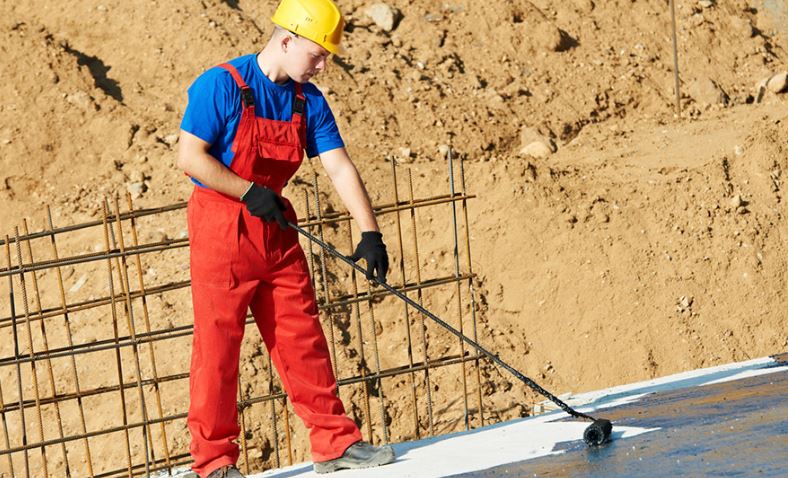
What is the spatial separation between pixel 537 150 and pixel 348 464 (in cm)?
763

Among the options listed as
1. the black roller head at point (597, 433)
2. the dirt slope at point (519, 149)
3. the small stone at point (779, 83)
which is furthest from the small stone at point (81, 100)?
the black roller head at point (597, 433)

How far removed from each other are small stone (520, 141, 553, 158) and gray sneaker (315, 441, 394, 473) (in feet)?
24.6

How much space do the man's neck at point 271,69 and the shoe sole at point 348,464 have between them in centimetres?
133

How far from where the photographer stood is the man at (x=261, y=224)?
4191mm

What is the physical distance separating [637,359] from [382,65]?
4145 mm

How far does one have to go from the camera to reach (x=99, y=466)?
8.54 metres

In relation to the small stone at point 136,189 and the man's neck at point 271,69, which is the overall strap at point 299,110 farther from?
the small stone at point 136,189

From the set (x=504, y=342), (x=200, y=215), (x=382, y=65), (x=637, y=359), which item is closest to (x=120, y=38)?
(x=382, y=65)

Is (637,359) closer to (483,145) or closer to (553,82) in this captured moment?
(483,145)

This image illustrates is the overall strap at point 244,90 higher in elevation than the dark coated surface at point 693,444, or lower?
higher

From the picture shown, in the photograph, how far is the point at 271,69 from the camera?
4.30m

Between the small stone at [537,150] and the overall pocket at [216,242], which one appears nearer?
the overall pocket at [216,242]

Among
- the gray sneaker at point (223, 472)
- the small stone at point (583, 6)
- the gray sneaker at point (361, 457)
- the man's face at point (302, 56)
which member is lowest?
the gray sneaker at point (361, 457)

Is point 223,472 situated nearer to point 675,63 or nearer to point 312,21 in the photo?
point 312,21
